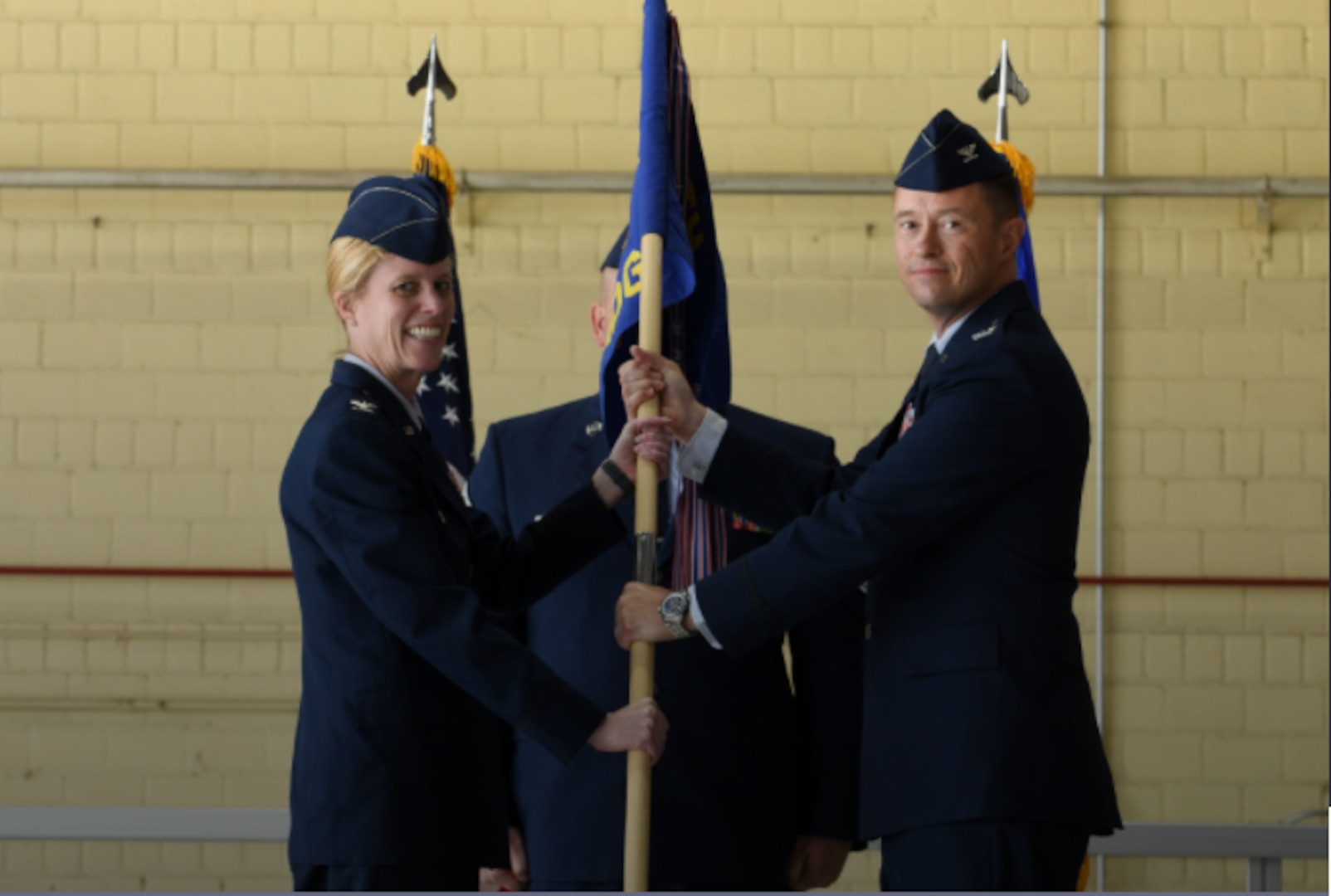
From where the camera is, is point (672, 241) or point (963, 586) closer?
point (963, 586)

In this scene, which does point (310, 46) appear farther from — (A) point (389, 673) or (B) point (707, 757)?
(A) point (389, 673)

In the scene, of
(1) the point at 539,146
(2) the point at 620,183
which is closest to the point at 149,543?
(1) the point at 539,146

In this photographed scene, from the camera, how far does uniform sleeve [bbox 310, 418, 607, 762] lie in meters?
2.04

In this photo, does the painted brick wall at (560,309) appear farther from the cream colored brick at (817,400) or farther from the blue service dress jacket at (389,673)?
the blue service dress jacket at (389,673)

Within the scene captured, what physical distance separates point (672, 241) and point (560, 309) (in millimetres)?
3046

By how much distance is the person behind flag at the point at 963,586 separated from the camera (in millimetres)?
2111

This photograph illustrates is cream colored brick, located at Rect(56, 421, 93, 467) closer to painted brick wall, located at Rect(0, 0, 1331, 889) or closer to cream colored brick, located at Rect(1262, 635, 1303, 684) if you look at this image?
painted brick wall, located at Rect(0, 0, 1331, 889)

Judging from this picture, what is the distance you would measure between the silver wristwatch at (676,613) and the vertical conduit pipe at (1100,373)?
3634 mm

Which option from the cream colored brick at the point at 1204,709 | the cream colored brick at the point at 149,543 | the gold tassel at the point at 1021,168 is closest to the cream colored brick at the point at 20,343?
the cream colored brick at the point at 149,543

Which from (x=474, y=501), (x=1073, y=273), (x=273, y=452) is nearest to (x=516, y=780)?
(x=474, y=501)

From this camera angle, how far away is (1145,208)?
5.68 meters

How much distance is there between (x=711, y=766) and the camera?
2.68 meters

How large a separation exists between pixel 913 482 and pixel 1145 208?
154 inches

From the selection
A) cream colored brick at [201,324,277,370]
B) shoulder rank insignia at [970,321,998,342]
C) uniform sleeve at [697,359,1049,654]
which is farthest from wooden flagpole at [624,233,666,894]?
cream colored brick at [201,324,277,370]
